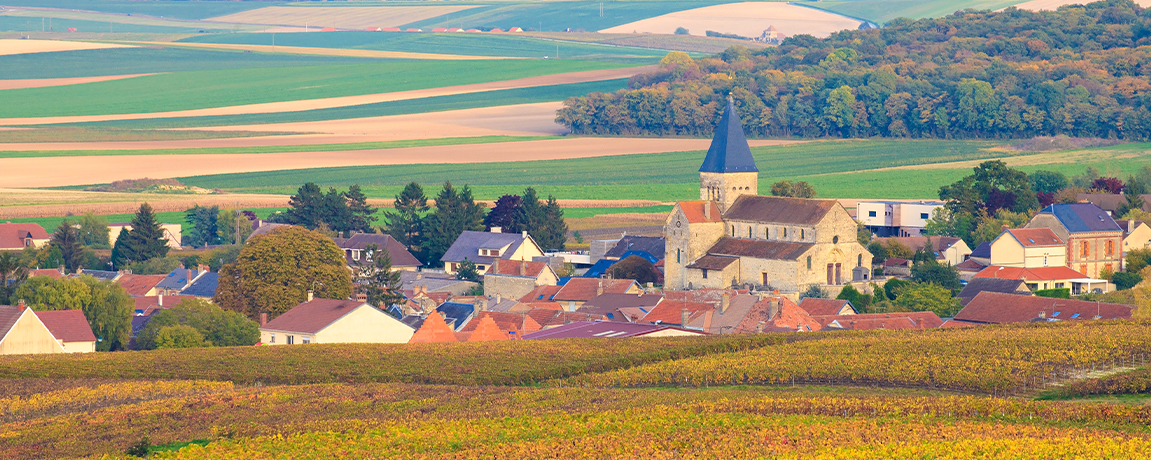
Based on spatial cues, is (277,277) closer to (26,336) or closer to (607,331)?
(26,336)

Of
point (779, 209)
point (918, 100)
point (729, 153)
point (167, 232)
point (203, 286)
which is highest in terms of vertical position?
point (918, 100)

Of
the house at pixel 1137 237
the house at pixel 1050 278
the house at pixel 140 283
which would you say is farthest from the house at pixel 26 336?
the house at pixel 1137 237

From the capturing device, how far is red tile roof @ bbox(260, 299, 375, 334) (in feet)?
227

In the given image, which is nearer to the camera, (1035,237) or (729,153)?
(1035,237)

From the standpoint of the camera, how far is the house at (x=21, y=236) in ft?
367

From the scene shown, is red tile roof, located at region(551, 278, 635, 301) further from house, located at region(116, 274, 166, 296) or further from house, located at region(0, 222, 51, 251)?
house, located at region(0, 222, 51, 251)

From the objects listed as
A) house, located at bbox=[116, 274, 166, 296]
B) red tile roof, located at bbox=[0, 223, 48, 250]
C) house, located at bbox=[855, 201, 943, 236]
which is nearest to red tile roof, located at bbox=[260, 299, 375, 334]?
house, located at bbox=[116, 274, 166, 296]

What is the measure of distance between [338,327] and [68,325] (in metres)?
11.2

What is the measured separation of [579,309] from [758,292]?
1125 cm

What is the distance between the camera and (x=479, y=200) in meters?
138

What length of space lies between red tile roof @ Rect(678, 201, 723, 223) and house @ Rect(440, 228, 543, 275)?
13661mm

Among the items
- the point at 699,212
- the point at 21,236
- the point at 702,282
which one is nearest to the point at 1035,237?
the point at 699,212

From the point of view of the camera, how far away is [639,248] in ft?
338

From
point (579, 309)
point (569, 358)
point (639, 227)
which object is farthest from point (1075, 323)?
point (639, 227)
